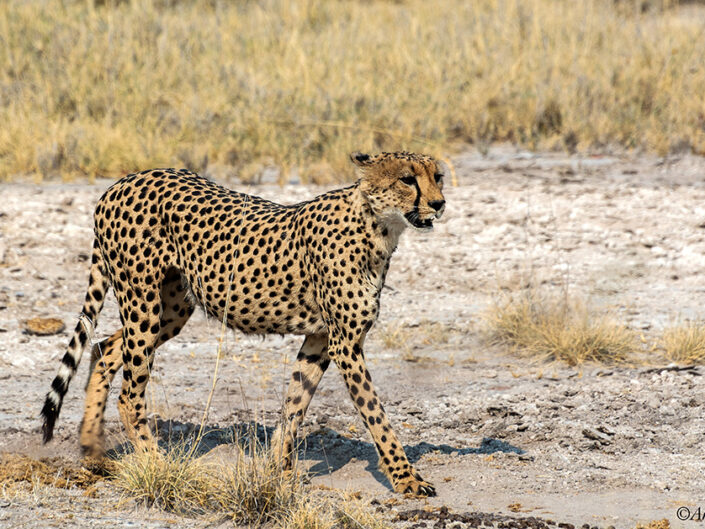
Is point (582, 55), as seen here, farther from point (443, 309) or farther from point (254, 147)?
point (443, 309)

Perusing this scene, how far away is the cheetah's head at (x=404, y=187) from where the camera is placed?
4.19 metres

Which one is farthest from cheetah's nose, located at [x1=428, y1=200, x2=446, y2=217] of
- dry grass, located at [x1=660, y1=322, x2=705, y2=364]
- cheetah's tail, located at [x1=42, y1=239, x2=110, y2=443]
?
dry grass, located at [x1=660, y1=322, x2=705, y2=364]

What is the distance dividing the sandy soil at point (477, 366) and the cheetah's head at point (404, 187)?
3.10 ft

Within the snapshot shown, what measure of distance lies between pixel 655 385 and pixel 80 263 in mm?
3911

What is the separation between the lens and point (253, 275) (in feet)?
15.1

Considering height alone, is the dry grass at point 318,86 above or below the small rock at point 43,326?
above

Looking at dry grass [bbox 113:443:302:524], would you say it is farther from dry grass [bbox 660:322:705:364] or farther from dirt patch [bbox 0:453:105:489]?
dry grass [bbox 660:322:705:364]

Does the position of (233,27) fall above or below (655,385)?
above

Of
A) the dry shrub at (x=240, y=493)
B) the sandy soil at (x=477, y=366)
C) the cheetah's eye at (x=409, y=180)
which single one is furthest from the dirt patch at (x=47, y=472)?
the cheetah's eye at (x=409, y=180)

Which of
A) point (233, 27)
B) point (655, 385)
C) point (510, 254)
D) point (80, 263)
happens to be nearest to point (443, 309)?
point (510, 254)

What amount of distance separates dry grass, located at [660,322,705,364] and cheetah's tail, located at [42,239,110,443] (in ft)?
10.5

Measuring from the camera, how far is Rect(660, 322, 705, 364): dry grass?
6.18 m

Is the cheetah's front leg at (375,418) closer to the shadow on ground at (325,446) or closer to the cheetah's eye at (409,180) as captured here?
the shadow on ground at (325,446)

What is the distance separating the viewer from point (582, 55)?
10812mm
